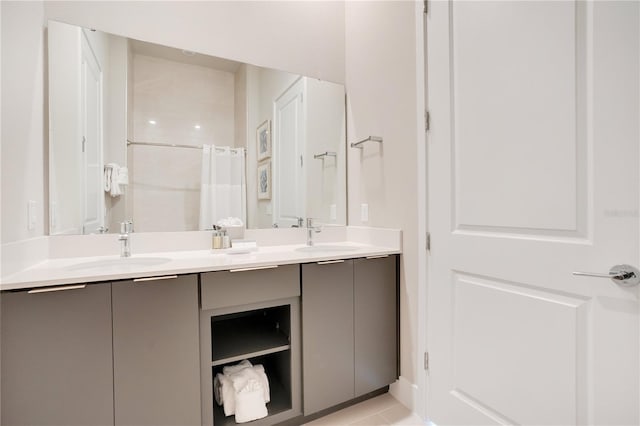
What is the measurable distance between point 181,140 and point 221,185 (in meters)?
0.35

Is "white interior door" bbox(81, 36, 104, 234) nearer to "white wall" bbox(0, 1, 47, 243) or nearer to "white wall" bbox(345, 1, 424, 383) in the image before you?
"white wall" bbox(0, 1, 47, 243)

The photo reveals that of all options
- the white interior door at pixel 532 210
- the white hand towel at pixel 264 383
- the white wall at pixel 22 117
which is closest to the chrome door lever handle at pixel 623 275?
the white interior door at pixel 532 210

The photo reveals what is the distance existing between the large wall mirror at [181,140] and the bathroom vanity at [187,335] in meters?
0.36

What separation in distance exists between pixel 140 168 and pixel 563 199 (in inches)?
80.2

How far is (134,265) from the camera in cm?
151

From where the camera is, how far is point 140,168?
1.77 m

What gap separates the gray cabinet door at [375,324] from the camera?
1734mm

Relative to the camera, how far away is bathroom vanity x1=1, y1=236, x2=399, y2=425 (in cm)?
107

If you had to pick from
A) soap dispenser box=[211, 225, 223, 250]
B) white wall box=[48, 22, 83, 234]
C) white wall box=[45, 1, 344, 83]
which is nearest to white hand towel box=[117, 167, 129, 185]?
white wall box=[48, 22, 83, 234]

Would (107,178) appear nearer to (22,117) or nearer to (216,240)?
(22,117)

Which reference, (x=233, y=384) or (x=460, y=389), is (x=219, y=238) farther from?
(x=460, y=389)

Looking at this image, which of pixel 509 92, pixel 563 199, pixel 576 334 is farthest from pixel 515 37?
pixel 576 334

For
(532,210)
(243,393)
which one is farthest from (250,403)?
(532,210)

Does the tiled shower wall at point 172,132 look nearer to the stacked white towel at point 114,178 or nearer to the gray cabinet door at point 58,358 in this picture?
the stacked white towel at point 114,178
